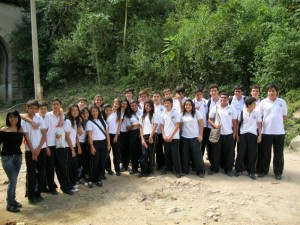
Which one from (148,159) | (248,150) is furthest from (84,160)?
(248,150)

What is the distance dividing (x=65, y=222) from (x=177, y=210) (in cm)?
166

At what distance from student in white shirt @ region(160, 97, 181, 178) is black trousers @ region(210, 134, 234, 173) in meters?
0.70

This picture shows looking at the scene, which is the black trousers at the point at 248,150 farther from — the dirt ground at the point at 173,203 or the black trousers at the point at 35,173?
the black trousers at the point at 35,173

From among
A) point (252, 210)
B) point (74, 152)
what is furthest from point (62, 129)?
point (252, 210)

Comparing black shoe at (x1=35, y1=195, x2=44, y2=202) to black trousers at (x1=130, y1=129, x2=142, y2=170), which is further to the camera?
black trousers at (x1=130, y1=129, x2=142, y2=170)

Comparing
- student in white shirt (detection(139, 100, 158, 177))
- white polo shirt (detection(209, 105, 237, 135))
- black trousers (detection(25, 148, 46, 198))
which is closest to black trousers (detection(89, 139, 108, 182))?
student in white shirt (detection(139, 100, 158, 177))

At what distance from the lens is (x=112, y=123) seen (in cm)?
679

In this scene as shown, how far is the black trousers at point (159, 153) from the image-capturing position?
6.92 meters

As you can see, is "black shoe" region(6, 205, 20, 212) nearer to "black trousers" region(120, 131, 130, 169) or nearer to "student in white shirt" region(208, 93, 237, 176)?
"black trousers" region(120, 131, 130, 169)

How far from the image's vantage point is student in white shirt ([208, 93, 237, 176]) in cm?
639

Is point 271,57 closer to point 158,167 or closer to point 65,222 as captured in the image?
point 158,167

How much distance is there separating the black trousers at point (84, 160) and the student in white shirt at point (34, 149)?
37.5 inches


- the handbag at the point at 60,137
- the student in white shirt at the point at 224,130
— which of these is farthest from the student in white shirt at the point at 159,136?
the handbag at the point at 60,137

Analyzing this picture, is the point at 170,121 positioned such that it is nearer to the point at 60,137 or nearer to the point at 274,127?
the point at 274,127
